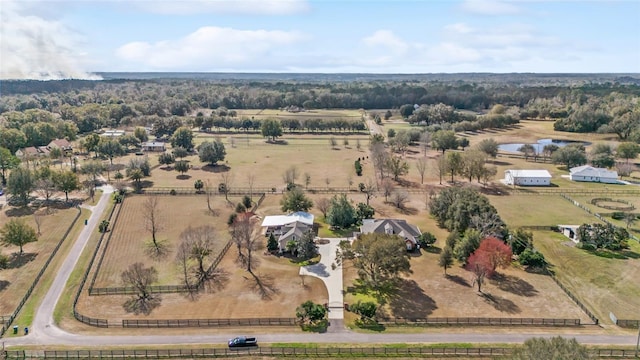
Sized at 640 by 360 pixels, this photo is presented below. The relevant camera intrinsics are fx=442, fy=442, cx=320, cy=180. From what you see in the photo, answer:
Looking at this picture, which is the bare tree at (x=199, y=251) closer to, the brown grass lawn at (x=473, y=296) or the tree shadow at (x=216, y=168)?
the brown grass lawn at (x=473, y=296)

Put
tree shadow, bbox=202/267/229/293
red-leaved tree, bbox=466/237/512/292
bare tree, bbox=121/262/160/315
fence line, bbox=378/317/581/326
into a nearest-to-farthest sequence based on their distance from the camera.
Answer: fence line, bbox=378/317/581/326
bare tree, bbox=121/262/160/315
red-leaved tree, bbox=466/237/512/292
tree shadow, bbox=202/267/229/293

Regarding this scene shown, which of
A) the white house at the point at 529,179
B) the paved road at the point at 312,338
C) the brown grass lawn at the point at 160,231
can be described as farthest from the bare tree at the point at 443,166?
the paved road at the point at 312,338

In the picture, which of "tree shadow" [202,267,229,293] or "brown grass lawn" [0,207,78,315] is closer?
"brown grass lawn" [0,207,78,315]

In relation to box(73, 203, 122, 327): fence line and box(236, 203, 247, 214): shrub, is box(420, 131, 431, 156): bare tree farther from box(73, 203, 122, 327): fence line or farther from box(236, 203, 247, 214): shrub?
box(73, 203, 122, 327): fence line

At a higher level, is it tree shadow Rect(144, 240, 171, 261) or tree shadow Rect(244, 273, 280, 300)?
tree shadow Rect(144, 240, 171, 261)

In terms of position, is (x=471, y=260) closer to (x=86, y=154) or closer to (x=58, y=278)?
(x=58, y=278)

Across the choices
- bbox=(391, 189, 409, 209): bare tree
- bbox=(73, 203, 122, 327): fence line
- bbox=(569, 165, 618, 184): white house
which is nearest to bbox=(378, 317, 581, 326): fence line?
bbox=(73, 203, 122, 327): fence line

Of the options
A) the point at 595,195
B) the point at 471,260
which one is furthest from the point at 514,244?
the point at 595,195

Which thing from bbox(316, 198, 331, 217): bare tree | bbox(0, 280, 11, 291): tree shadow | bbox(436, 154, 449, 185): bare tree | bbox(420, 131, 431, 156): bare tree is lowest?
bbox(0, 280, 11, 291): tree shadow
